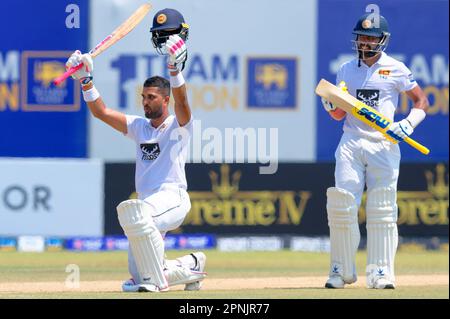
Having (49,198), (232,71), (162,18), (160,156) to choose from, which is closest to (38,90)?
(49,198)

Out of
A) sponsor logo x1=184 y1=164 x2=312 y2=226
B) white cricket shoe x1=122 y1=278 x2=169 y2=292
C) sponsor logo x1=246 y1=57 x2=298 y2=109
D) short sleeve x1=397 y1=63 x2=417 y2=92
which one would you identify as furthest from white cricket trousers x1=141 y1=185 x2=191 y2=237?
sponsor logo x1=246 y1=57 x2=298 y2=109

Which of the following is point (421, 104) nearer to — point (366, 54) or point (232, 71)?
point (366, 54)

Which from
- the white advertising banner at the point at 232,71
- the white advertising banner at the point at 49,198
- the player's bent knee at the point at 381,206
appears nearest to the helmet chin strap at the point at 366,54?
the player's bent knee at the point at 381,206

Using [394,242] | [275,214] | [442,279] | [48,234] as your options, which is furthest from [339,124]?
[394,242]

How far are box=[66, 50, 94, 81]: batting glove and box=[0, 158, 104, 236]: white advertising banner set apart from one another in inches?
227

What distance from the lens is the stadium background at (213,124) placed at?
45.5 feet

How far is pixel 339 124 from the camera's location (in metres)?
14.2

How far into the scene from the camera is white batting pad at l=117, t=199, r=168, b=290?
7.73m

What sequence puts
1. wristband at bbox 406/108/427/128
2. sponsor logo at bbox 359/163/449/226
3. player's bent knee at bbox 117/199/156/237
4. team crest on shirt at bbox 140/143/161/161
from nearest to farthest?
1. player's bent knee at bbox 117/199/156/237
2. team crest on shirt at bbox 140/143/161/161
3. wristband at bbox 406/108/427/128
4. sponsor logo at bbox 359/163/449/226

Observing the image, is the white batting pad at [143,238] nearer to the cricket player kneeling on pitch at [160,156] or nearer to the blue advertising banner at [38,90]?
the cricket player kneeling on pitch at [160,156]

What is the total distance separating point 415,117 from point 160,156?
5.56ft

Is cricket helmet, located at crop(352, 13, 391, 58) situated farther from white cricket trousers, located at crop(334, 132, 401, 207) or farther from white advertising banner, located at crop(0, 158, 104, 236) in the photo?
white advertising banner, located at crop(0, 158, 104, 236)

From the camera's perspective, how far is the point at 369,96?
8.49 m
